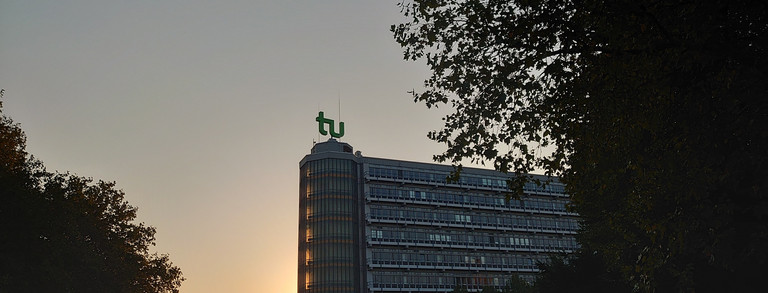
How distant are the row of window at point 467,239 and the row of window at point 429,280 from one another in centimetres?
611

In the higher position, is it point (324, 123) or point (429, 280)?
point (324, 123)

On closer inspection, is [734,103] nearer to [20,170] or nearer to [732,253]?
[732,253]

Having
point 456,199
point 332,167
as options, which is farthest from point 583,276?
point 456,199

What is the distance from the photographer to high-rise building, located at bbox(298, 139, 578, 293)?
136 m

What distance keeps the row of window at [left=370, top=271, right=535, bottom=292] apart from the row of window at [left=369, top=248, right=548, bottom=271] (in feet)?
5.49

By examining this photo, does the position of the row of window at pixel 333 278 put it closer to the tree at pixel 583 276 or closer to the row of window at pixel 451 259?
the row of window at pixel 451 259

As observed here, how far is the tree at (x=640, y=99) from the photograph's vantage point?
558 inches

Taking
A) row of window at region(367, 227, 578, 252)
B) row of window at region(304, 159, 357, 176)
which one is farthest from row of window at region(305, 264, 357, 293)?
row of window at region(304, 159, 357, 176)

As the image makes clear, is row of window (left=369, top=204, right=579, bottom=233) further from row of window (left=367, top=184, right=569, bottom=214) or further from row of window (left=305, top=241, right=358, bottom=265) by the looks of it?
row of window (left=305, top=241, right=358, bottom=265)

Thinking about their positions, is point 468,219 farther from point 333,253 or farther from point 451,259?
point 333,253

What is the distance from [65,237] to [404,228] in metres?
100

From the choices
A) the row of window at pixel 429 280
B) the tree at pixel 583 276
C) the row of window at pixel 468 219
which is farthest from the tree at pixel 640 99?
the row of window at pixel 468 219

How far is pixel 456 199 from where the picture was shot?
479 ft

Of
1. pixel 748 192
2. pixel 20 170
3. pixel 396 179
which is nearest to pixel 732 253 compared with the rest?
pixel 748 192
